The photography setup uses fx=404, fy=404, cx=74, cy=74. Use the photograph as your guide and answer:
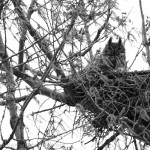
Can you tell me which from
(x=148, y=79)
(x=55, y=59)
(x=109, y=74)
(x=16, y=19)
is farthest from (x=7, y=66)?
(x=148, y=79)

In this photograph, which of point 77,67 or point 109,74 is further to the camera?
point 109,74

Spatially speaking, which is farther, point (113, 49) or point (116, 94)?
point (113, 49)

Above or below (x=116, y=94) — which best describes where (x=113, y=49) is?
above

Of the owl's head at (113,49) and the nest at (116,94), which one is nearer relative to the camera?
the nest at (116,94)

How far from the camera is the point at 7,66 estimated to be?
187 inches

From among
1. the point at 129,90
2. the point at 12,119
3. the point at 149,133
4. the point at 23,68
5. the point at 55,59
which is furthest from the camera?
the point at 23,68

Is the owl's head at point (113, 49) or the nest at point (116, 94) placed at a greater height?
the owl's head at point (113, 49)

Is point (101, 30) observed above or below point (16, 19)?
below

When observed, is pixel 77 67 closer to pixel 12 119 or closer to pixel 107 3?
pixel 107 3

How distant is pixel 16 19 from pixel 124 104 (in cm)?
160

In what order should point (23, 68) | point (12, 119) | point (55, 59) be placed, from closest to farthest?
point (55, 59) → point (12, 119) → point (23, 68)

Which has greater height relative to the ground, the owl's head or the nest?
the owl's head

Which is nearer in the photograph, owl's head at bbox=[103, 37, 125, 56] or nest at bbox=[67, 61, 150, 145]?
nest at bbox=[67, 61, 150, 145]

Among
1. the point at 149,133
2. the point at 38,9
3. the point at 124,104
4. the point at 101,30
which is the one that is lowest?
the point at 149,133
